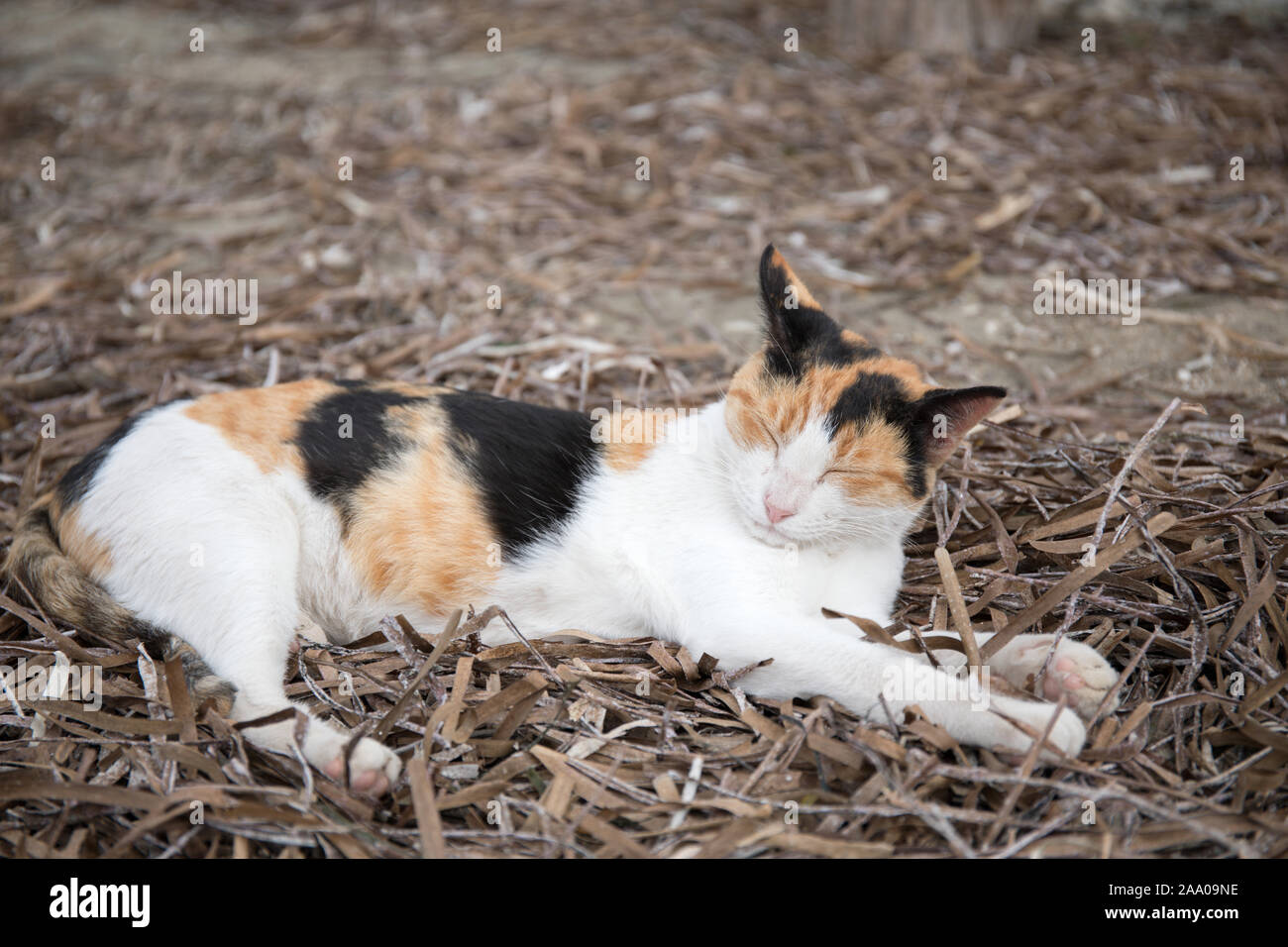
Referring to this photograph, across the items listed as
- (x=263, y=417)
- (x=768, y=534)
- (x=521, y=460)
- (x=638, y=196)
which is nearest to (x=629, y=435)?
(x=521, y=460)

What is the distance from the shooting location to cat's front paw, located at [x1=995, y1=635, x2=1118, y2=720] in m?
2.19

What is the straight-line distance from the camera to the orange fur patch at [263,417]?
2.55 m

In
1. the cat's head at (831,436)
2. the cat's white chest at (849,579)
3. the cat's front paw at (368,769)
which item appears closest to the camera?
the cat's front paw at (368,769)

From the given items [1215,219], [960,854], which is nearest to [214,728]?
[960,854]

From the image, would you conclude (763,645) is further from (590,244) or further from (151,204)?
(151,204)

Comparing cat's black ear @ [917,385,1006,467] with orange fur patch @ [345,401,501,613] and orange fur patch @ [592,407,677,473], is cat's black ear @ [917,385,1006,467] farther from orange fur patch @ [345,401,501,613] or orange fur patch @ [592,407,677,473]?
orange fur patch @ [345,401,501,613]

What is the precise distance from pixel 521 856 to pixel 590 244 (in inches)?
140

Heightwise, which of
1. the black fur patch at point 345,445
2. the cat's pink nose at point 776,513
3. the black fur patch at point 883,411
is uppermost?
the black fur patch at point 883,411

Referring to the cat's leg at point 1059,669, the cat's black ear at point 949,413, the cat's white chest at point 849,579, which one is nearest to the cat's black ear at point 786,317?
the cat's black ear at point 949,413

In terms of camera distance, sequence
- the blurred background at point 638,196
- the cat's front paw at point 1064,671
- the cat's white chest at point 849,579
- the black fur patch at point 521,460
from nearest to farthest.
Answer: the cat's front paw at point 1064,671 < the cat's white chest at point 849,579 < the black fur patch at point 521,460 < the blurred background at point 638,196

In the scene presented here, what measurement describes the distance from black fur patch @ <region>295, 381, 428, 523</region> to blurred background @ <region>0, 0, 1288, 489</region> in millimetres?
1075

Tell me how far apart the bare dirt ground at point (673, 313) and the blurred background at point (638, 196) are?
28 millimetres

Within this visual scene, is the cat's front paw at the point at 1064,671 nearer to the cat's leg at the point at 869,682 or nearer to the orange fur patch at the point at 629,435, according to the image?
the cat's leg at the point at 869,682

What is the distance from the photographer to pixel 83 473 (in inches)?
99.3
